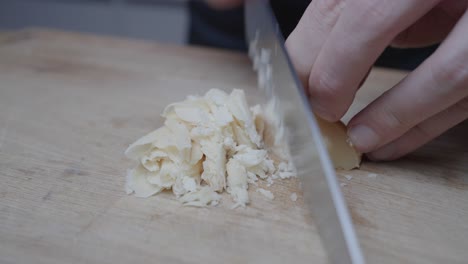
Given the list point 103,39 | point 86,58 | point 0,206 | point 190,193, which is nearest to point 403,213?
point 190,193

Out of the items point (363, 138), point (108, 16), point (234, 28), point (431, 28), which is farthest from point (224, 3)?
point (108, 16)

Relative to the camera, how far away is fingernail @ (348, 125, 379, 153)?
792 mm

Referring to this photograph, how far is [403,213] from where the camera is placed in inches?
28.5

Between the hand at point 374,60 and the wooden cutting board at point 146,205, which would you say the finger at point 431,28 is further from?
the wooden cutting board at point 146,205

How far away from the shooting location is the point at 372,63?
704mm

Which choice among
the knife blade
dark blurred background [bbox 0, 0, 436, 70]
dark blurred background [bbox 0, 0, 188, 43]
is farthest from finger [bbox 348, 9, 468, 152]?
dark blurred background [bbox 0, 0, 188, 43]

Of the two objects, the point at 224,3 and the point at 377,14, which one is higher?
the point at 377,14

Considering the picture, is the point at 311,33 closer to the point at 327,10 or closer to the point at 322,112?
the point at 327,10

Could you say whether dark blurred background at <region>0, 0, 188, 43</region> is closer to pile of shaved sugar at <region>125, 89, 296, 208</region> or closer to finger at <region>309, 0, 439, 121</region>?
pile of shaved sugar at <region>125, 89, 296, 208</region>

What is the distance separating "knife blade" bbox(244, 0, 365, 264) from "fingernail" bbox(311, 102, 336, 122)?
1.7 inches

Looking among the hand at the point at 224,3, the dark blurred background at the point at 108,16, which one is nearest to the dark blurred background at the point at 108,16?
the dark blurred background at the point at 108,16

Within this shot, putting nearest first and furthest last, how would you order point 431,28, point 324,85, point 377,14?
point 377,14, point 324,85, point 431,28

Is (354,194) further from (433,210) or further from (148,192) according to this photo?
(148,192)

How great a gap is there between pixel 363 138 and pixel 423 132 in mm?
125
